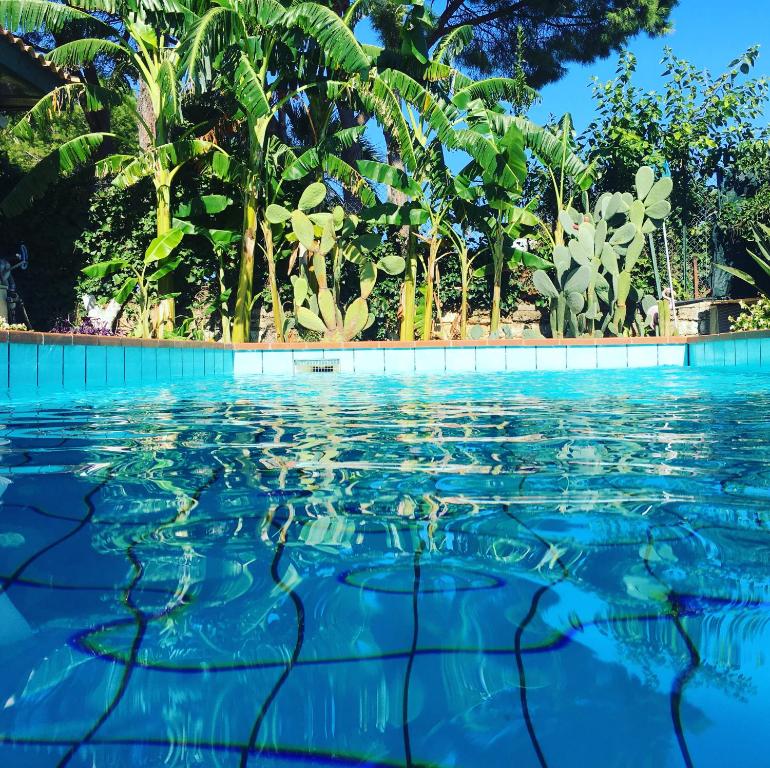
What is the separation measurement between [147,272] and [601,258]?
7.29 meters

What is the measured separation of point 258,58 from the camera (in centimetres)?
1063

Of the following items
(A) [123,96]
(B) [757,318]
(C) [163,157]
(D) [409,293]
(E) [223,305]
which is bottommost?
(B) [757,318]

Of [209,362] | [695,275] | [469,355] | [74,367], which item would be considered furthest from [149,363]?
[695,275]

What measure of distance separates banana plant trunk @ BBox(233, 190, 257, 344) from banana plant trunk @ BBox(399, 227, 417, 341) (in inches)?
92.6

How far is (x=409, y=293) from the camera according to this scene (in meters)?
11.9

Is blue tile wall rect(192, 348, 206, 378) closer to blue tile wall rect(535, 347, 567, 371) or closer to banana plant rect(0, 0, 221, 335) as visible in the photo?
banana plant rect(0, 0, 221, 335)

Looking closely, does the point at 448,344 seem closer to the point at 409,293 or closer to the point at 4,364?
the point at 409,293

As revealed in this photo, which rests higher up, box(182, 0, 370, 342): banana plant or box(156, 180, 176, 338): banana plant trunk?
box(182, 0, 370, 342): banana plant

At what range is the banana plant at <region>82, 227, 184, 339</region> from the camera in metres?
10.7

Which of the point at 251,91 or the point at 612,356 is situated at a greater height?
the point at 251,91

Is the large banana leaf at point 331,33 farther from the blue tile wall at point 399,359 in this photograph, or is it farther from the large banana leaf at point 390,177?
the blue tile wall at point 399,359

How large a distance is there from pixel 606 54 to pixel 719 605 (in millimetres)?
17346

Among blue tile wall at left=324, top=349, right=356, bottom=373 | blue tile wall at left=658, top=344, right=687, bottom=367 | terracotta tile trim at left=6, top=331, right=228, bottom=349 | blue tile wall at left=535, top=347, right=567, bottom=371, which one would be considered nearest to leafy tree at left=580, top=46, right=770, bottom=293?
blue tile wall at left=658, top=344, right=687, bottom=367

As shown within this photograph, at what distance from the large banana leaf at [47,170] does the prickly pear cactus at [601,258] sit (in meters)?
6.76
